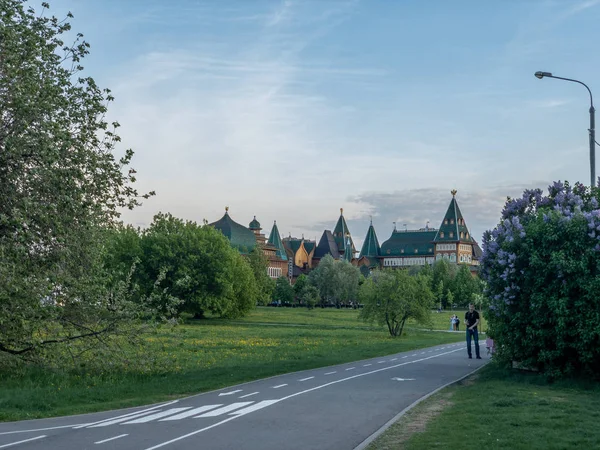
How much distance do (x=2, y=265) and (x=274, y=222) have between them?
18151 centimetres

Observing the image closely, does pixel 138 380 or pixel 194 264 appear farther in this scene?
pixel 194 264

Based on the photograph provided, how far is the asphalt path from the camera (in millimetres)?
11328

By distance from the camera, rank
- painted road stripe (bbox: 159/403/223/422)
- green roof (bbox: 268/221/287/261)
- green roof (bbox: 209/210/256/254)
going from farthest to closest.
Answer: green roof (bbox: 268/221/287/261)
green roof (bbox: 209/210/256/254)
painted road stripe (bbox: 159/403/223/422)

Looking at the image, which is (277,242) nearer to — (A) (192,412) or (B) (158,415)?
(A) (192,412)

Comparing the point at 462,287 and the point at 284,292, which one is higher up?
the point at 462,287

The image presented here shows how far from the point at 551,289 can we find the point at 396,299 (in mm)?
29239

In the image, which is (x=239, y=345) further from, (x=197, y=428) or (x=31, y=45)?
(x=197, y=428)

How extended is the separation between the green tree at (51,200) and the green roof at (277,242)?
170489 millimetres

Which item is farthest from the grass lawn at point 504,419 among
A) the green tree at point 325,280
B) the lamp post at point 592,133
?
the green tree at point 325,280

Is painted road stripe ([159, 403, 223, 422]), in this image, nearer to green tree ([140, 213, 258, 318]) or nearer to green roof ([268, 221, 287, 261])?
green tree ([140, 213, 258, 318])

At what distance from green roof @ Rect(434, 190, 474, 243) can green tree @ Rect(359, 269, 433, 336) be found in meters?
147

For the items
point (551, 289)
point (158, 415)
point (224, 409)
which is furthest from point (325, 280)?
point (158, 415)

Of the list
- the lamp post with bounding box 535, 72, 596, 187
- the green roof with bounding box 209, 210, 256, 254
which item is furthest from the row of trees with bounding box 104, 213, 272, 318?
the green roof with bounding box 209, 210, 256, 254

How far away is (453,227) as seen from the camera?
194625 mm
